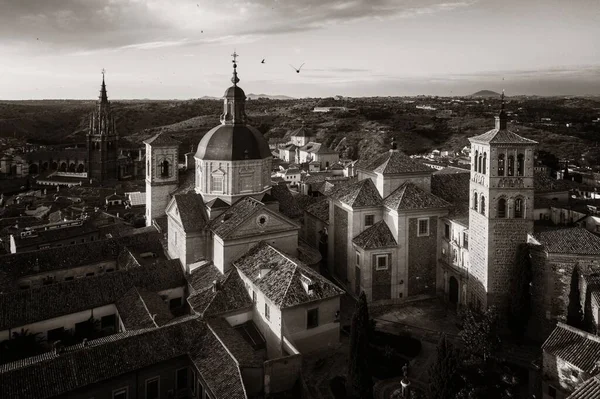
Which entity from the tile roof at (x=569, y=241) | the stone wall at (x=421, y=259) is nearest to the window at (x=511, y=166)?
the tile roof at (x=569, y=241)

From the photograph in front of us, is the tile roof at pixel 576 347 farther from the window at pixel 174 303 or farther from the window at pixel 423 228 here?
the window at pixel 174 303

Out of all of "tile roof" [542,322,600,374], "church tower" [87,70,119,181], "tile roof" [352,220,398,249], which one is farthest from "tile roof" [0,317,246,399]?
"church tower" [87,70,119,181]

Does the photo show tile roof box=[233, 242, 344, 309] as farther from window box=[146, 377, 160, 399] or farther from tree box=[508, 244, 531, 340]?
tree box=[508, 244, 531, 340]

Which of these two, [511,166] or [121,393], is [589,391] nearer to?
[511,166]

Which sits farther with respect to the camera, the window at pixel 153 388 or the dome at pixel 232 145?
the dome at pixel 232 145

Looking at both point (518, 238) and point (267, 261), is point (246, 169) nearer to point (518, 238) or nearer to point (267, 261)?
point (267, 261)

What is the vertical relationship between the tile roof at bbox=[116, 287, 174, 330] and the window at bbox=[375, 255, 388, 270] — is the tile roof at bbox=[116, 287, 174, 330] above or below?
below

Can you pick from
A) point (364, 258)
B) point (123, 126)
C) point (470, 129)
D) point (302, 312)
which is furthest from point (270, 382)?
point (123, 126)
